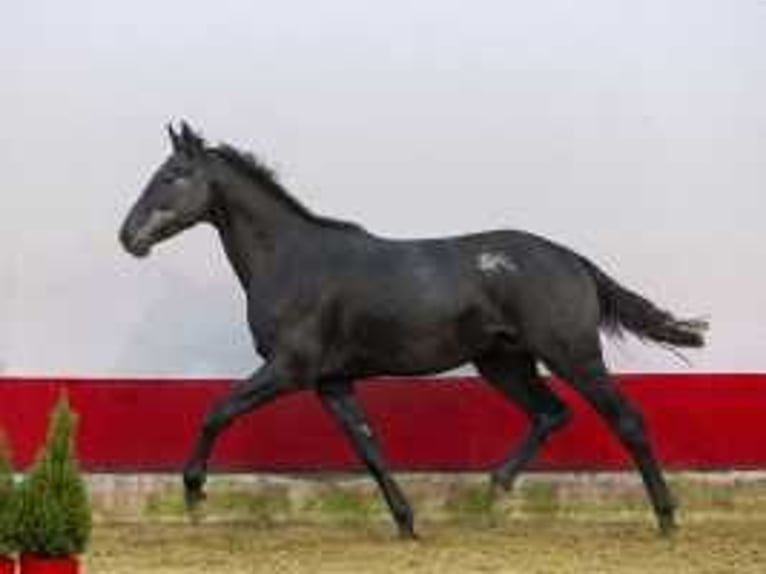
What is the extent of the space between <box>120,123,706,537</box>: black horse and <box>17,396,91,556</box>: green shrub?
7.66ft

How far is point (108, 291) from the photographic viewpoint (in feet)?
35.0

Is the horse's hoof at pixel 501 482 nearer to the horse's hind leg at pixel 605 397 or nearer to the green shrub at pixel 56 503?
the horse's hind leg at pixel 605 397

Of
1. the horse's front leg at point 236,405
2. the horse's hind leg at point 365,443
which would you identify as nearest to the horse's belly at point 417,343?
the horse's hind leg at point 365,443

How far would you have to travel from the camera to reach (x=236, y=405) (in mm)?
9492

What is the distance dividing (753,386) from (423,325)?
2.24 meters

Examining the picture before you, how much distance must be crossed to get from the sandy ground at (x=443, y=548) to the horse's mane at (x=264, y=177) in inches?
67.4

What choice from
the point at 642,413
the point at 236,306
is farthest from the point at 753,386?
the point at 236,306

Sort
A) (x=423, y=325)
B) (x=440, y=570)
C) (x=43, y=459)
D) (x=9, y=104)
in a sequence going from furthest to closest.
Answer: (x=9, y=104) < (x=423, y=325) < (x=440, y=570) < (x=43, y=459)

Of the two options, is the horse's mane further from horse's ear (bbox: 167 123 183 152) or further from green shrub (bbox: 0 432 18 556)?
green shrub (bbox: 0 432 18 556)

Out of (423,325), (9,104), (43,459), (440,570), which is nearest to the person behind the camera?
(43,459)

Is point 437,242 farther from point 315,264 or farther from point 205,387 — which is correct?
point 205,387

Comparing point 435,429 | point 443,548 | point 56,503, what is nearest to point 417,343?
point 443,548

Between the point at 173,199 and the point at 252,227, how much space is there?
0.45 m

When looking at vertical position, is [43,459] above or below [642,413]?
above
